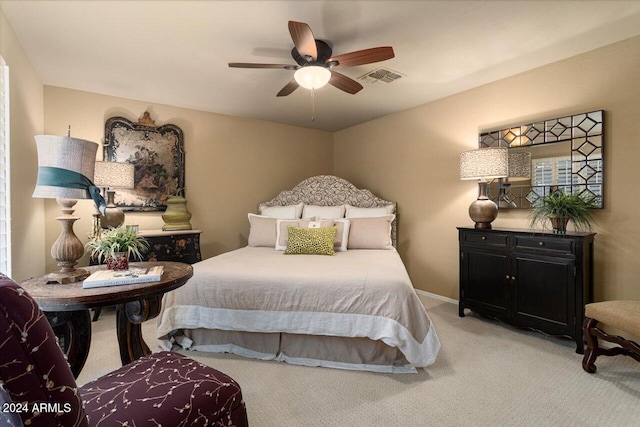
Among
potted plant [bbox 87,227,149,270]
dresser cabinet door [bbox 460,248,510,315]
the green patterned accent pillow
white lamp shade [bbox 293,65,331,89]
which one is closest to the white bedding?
the green patterned accent pillow

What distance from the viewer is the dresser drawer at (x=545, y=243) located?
242 cm

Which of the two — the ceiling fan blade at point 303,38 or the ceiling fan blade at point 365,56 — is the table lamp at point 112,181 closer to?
the ceiling fan blade at point 303,38

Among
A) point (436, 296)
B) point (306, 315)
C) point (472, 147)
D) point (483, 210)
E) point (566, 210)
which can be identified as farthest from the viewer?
point (436, 296)

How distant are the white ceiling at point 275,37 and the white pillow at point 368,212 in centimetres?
145

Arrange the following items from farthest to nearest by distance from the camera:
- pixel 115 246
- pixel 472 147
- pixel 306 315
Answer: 1. pixel 472 147
2. pixel 306 315
3. pixel 115 246

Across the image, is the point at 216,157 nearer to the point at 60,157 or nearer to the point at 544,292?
the point at 60,157

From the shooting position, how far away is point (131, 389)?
44.3 inches

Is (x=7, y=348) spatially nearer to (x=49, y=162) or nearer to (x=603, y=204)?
(x=49, y=162)

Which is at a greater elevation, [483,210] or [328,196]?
[328,196]

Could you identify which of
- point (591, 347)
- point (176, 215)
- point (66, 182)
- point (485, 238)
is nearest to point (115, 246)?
point (66, 182)

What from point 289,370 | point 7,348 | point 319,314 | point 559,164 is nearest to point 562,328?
point 559,164

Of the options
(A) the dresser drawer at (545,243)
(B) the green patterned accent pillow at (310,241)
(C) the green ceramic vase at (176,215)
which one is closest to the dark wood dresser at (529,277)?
(A) the dresser drawer at (545,243)

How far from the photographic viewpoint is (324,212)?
4012 mm

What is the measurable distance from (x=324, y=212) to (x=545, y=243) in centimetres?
235
